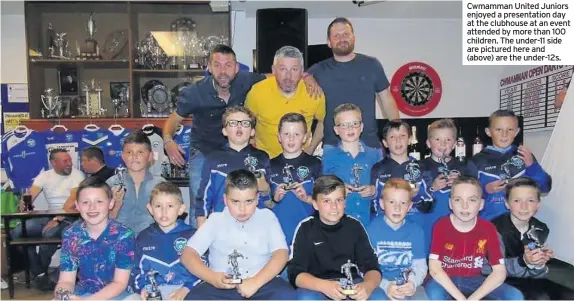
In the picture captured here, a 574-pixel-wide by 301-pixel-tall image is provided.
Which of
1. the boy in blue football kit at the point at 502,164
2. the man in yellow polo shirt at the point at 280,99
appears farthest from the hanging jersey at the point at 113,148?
the boy in blue football kit at the point at 502,164

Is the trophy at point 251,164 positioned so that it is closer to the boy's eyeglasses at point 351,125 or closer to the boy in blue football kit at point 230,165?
the boy in blue football kit at point 230,165

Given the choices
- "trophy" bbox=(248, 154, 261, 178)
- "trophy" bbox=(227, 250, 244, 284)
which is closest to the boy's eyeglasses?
"trophy" bbox=(248, 154, 261, 178)

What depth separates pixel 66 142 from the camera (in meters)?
5.81

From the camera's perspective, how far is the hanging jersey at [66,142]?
5773 mm

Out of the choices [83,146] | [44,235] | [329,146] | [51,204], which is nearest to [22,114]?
[83,146]

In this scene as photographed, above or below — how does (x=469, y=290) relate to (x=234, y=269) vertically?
below

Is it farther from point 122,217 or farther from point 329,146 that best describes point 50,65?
point 329,146

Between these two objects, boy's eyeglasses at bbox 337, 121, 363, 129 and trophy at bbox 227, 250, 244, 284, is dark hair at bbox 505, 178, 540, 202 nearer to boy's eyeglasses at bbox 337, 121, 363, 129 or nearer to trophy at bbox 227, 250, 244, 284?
boy's eyeglasses at bbox 337, 121, 363, 129

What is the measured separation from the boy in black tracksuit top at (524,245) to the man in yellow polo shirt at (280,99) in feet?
4.50

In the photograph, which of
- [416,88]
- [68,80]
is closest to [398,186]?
[416,88]

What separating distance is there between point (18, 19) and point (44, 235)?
3.06 meters

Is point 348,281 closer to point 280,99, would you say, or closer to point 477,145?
point 280,99

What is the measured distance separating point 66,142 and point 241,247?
147 inches

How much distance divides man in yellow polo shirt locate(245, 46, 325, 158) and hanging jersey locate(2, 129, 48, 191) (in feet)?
10.6
